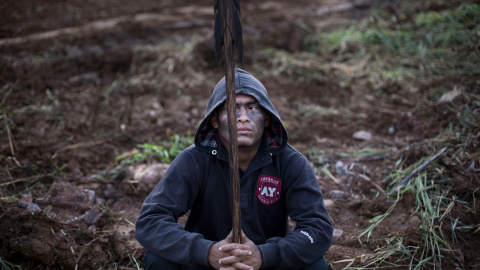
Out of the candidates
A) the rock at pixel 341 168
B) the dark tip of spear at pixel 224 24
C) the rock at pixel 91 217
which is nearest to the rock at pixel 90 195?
the rock at pixel 91 217

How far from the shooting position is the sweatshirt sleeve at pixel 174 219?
6.49 feet

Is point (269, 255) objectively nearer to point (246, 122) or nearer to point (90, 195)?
point (246, 122)

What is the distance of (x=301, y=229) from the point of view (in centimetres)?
209

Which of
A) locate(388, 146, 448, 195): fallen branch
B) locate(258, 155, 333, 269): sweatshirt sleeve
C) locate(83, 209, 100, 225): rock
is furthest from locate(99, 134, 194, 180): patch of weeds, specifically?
locate(388, 146, 448, 195): fallen branch

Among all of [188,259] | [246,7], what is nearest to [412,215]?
[188,259]

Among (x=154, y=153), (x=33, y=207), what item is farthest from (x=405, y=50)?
(x=33, y=207)

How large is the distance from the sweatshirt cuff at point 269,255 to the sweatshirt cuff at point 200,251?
0.25 m

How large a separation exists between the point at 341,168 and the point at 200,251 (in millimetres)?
2143

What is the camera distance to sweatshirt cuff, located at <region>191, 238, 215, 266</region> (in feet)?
6.42

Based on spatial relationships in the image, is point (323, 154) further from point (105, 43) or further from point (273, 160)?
point (105, 43)

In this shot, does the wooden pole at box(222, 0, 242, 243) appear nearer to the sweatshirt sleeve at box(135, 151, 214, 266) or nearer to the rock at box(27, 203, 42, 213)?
the sweatshirt sleeve at box(135, 151, 214, 266)

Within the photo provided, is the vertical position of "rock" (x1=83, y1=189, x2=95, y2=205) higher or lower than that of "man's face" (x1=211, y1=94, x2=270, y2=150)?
lower

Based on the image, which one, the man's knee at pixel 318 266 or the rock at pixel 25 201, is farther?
the rock at pixel 25 201

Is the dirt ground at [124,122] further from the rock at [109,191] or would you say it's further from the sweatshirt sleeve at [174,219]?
the sweatshirt sleeve at [174,219]
